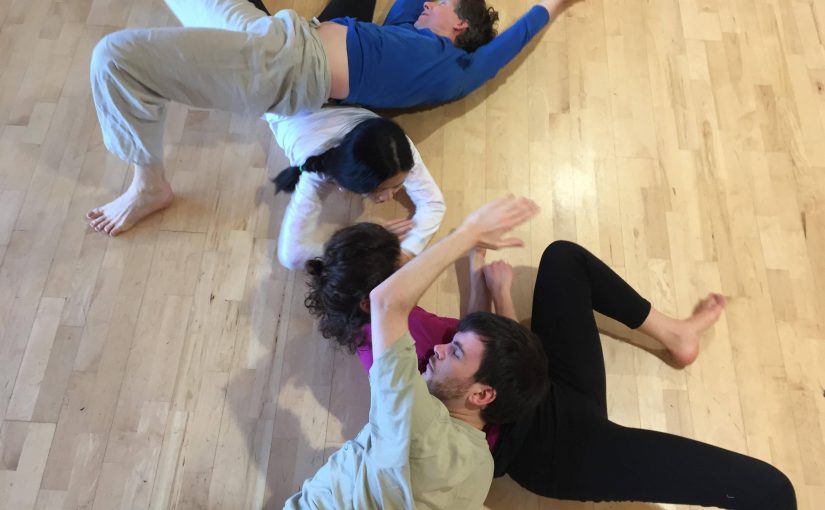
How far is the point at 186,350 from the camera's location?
4.62 ft

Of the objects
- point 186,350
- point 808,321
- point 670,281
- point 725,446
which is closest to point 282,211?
point 186,350

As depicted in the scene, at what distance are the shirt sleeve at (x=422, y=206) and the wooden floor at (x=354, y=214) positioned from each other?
0.28 ft

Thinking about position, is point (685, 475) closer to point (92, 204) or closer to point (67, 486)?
point (67, 486)

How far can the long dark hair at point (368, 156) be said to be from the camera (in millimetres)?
1289

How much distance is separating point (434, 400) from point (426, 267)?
0.23 metres

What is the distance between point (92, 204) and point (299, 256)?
1.86 ft

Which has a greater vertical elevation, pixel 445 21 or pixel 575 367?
pixel 445 21

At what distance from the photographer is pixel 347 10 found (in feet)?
5.40

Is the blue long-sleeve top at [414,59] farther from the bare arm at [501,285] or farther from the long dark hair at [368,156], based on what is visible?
the bare arm at [501,285]

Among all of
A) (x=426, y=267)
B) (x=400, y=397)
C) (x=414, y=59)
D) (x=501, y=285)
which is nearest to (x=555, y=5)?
(x=414, y=59)

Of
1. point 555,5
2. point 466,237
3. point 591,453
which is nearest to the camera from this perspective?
point 466,237

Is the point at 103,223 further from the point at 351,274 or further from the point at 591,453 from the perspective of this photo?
the point at 591,453

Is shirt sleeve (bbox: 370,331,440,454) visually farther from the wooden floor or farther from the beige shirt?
the wooden floor

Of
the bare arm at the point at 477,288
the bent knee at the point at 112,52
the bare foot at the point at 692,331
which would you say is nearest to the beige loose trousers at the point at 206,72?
the bent knee at the point at 112,52
